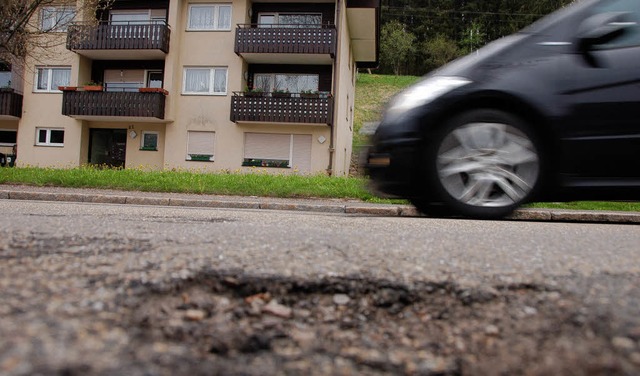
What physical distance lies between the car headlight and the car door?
858 millimetres

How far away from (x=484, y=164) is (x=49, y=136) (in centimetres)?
2193

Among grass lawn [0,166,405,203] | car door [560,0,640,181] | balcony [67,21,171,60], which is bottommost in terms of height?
grass lawn [0,166,405,203]

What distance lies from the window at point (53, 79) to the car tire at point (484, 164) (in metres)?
21.9

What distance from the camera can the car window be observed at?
3.95 m

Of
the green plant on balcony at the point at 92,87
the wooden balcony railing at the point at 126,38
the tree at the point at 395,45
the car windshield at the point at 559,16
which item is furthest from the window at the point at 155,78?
the tree at the point at 395,45

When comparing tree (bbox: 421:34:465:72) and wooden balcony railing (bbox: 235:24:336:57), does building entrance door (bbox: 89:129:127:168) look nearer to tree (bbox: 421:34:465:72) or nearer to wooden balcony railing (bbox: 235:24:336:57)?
wooden balcony railing (bbox: 235:24:336:57)

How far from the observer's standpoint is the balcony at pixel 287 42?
19484 millimetres

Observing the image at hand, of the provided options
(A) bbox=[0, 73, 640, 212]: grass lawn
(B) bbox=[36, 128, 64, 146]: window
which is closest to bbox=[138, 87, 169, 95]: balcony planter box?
(B) bbox=[36, 128, 64, 146]: window

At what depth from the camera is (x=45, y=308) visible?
1.26 m

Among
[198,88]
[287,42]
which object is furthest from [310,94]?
[198,88]

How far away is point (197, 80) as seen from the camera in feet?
69.0

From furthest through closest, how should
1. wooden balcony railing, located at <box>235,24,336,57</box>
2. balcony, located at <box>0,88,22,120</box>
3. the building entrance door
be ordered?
the building entrance door, balcony, located at <box>0,88,22,120</box>, wooden balcony railing, located at <box>235,24,336,57</box>

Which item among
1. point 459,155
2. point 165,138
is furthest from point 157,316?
point 165,138

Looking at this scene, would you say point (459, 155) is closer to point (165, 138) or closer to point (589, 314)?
point (589, 314)
